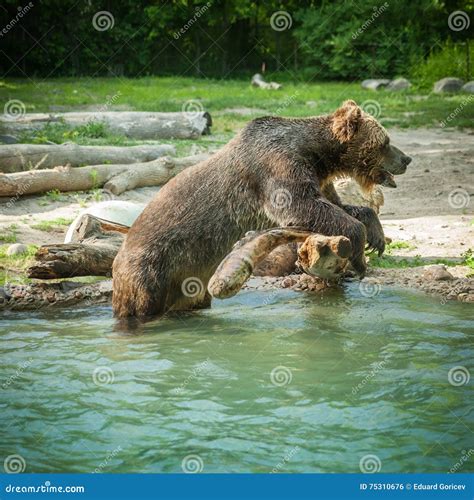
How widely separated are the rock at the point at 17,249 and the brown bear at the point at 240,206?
244cm

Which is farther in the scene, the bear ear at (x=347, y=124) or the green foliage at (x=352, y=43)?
the green foliage at (x=352, y=43)

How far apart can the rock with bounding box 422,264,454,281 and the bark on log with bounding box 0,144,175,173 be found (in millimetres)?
6581

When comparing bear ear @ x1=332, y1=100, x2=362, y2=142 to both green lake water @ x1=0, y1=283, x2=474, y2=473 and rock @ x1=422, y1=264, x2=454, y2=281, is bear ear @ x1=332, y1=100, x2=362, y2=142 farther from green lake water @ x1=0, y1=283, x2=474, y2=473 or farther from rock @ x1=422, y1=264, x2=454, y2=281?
rock @ x1=422, y1=264, x2=454, y2=281

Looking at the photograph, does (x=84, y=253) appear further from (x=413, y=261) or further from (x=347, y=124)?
(x=413, y=261)

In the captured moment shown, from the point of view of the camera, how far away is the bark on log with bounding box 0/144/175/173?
43.1 ft

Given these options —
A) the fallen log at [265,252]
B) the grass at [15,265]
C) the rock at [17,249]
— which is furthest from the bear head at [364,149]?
the rock at [17,249]

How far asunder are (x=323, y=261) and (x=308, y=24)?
28.9 metres

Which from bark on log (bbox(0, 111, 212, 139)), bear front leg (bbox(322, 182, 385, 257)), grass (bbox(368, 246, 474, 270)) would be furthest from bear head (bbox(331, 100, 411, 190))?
bark on log (bbox(0, 111, 212, 139))

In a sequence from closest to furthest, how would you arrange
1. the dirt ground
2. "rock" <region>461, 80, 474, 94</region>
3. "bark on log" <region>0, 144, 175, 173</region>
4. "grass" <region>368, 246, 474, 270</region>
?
1. "grass" <region>368, 246, 474, 270</region>
2. the dirt ground
3. "bark on log" <region>0, 144, 175, 173</region>
4. "rock" <region>461, 80, 474, 94</region>

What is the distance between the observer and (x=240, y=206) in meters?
7.91

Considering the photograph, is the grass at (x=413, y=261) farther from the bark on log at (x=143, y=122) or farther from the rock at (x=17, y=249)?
the bark on log at (x=143, y=122)

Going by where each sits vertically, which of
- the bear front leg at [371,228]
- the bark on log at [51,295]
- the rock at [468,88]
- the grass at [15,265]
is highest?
the rock at [468,88]

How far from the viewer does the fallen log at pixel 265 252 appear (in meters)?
6.21

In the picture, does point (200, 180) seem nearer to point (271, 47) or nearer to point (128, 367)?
point (128, 367)
